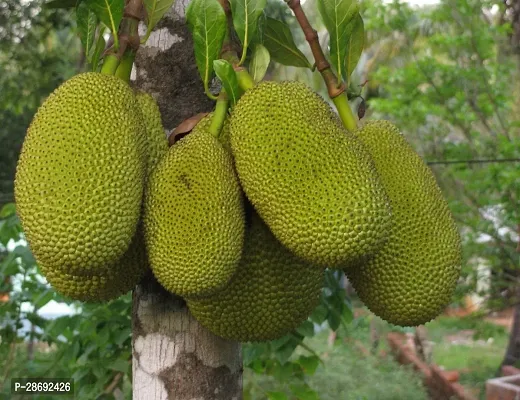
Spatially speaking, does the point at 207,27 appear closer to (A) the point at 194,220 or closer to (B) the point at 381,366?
(A) the point at 194,220

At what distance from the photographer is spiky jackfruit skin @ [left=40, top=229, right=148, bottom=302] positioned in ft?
2.88

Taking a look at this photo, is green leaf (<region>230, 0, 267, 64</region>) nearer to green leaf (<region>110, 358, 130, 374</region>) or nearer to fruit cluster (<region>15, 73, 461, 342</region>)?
fruit cluster (<region>15, 73, 461, 342</region>)

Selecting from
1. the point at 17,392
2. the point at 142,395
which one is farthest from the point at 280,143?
the point at 17,392

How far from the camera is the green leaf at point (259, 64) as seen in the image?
1.00 m

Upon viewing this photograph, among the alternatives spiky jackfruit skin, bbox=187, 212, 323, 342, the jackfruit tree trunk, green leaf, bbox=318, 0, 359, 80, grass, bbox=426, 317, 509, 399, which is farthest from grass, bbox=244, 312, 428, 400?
green leaf, bbox=318, 0, 359, 80

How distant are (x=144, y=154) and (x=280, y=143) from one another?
196mm

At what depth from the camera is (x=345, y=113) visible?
103 centimetres

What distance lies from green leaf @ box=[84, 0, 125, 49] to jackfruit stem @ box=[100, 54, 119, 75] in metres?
0.02

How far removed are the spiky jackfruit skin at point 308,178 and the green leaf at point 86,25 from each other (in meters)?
0.30

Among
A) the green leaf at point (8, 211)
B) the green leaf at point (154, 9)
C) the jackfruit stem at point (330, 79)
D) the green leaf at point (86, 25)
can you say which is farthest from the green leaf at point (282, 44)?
the green leaf at point (8, 211)

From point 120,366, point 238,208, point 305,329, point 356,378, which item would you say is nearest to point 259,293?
Answer: point 238,208

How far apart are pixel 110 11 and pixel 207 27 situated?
147 millimetres

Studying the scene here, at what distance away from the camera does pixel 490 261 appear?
374cm

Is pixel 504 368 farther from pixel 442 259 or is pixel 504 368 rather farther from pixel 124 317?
pixel 442 259
